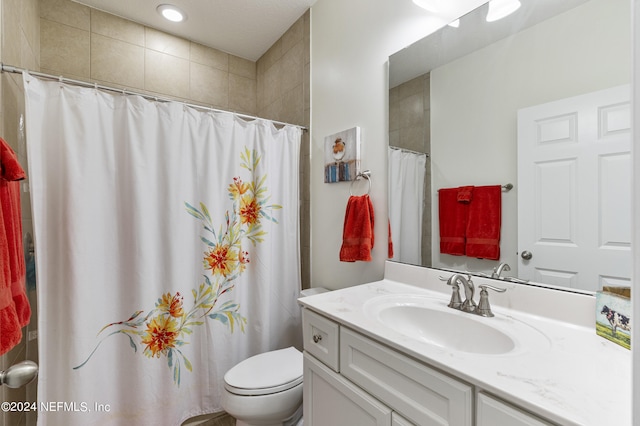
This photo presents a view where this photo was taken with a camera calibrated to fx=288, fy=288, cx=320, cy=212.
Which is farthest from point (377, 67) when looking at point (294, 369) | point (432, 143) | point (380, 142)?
point (294, 369)

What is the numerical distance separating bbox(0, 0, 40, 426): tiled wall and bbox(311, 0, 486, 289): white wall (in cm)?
149

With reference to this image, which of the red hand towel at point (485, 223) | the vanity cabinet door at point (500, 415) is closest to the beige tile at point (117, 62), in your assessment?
the red hand towel at point (485, 223)

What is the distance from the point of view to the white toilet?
4.14 feet

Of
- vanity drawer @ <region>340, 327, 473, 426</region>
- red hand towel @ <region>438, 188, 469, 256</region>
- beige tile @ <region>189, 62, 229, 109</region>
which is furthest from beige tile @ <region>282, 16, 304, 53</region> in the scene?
vanity drawer @ <region>340, 327, 473, 426</region>

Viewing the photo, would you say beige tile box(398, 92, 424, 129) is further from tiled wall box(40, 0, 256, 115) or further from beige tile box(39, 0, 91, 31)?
beige tile box(39, 0, 91, 31)

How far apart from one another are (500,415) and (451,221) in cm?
81

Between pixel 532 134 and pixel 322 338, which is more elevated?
pixel 532 134

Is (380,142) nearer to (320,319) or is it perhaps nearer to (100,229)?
(320,319)

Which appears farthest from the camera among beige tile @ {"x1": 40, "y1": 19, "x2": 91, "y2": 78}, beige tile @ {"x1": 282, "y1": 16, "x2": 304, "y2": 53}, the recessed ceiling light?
beige tile @ {"x1": 282, "y1": 16, "x2": 304, "y2": 53}

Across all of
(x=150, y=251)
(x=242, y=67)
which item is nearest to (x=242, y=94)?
(x=242, y=67)

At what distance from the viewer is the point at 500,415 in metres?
0.57

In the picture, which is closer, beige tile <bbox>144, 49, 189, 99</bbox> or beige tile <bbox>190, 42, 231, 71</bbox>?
beige tile <bbox>144, 49, 189, 99</bbox>

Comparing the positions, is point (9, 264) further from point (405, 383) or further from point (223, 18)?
point (223, 18)

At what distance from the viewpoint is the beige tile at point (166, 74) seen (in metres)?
2.17
